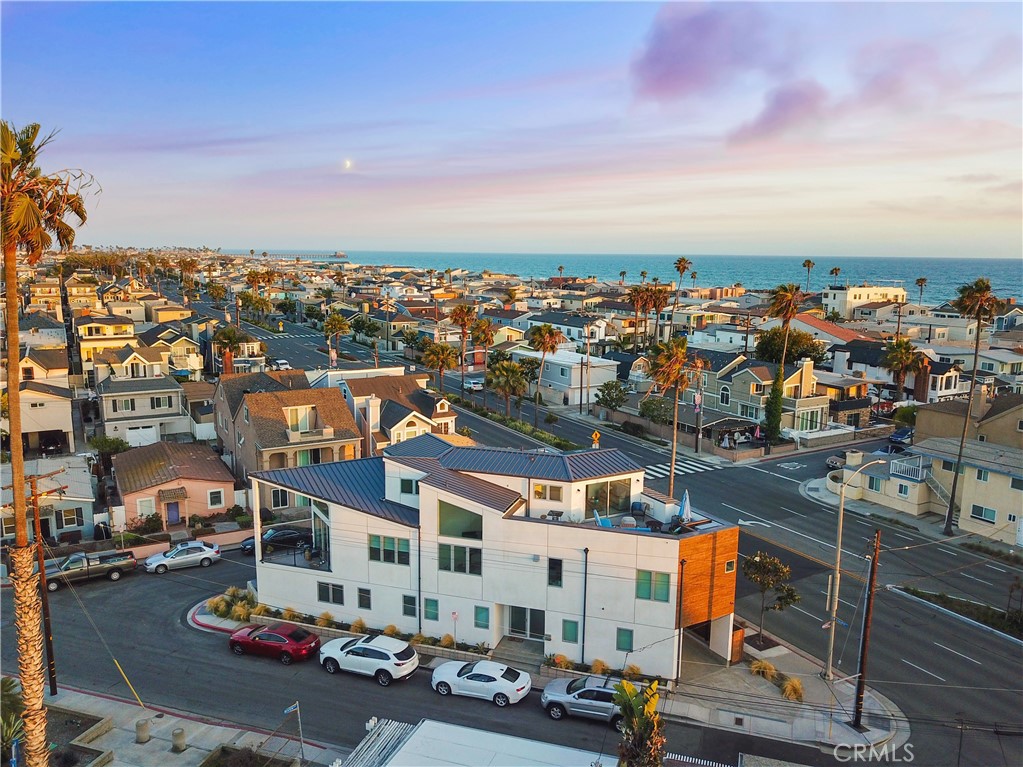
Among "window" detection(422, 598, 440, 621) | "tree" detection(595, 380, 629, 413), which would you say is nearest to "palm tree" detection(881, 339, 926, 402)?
"tree" detection(595, 380, 629, 413)

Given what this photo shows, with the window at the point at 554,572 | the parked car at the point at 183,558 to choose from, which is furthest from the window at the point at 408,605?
the parked car at the point at 183,558

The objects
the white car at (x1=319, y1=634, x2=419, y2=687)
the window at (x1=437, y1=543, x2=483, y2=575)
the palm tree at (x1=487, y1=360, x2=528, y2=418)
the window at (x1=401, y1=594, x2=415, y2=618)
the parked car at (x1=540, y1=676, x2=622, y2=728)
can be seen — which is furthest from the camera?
the palm tree at (x1=487, y1=360, x2=528, y2=418)

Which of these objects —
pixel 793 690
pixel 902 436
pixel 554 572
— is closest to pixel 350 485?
pixel 554 572

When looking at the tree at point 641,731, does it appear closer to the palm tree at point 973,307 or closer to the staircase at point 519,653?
the staircase at point 519,653

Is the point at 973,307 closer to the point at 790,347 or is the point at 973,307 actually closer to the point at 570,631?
the point at 570,631

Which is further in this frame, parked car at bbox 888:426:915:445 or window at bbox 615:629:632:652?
parked car at bbox 888:426:915:445

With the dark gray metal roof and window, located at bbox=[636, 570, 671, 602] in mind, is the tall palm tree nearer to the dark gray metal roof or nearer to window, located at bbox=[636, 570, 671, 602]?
the dark gray metal roof
